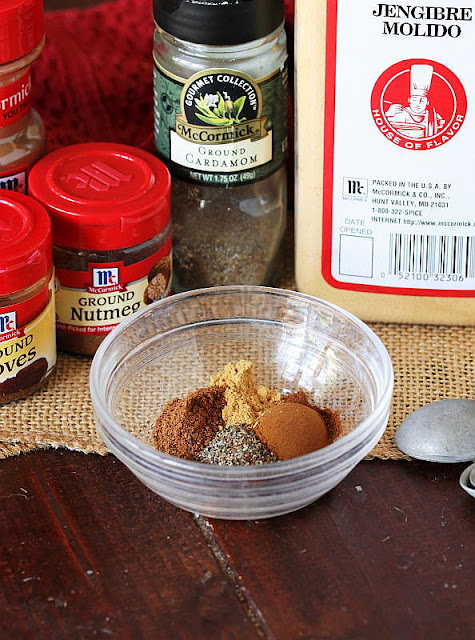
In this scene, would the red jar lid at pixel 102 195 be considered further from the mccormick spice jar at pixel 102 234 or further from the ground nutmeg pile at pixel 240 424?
the ground nutmeg pile at pixel 240 424

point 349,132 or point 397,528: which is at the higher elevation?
point 349,132

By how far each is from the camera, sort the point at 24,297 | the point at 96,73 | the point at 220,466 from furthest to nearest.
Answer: the point at 96,73 → the point at 24,297 → the point at 220,466

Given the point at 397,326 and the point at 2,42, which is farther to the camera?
the point at 397,326

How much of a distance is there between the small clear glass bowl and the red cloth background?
247mm

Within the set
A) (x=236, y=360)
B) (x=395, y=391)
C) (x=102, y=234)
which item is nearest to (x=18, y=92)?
(x=102, y=234)

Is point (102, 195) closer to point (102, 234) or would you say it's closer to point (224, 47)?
point (102, 234)

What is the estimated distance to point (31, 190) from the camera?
0.81m

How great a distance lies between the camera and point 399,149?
812 mm

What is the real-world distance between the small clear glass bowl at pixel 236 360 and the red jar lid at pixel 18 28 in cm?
21

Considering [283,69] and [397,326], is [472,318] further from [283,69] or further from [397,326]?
[283,69]

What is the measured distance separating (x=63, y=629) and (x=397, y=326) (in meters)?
0.39

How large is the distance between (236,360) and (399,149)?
0.65ft

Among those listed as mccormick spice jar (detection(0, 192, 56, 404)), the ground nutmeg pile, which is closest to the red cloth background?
mccormick spice jar (detection(0, 192, 56, 404))


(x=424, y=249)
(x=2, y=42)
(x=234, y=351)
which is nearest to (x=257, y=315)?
(x=234, y=351)
